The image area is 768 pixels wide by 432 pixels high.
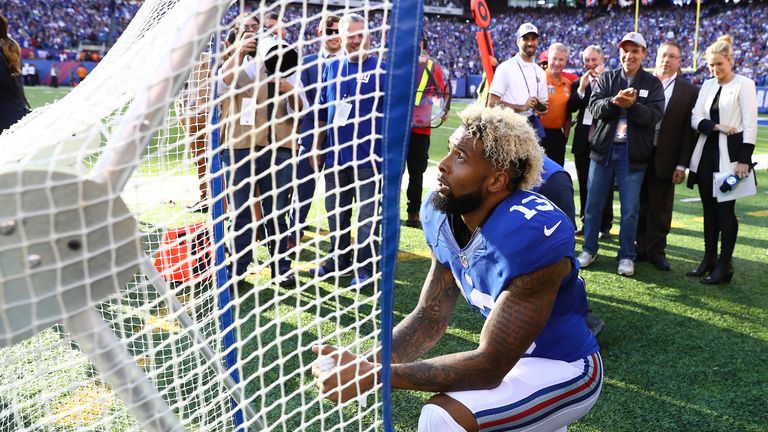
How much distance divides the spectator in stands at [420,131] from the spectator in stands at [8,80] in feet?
10.8

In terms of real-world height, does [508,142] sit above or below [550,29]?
below

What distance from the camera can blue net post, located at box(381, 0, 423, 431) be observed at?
45.1 inches

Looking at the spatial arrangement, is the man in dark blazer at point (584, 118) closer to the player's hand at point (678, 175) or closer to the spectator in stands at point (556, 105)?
the spectator in stands at point (556, 105)

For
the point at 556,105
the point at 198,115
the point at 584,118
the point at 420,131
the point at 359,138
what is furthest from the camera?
the point at 420,131

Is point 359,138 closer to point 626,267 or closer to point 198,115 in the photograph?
point 198,115

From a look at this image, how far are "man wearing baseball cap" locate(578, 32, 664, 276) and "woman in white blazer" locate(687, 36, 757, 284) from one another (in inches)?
13.9

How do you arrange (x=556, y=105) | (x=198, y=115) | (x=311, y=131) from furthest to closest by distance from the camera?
(x=556, y=105) < (x=198, y=115) < (x=311, y=131)

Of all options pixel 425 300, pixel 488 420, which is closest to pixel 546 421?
pixel 488 420

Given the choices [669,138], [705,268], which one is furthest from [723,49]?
[705,268]

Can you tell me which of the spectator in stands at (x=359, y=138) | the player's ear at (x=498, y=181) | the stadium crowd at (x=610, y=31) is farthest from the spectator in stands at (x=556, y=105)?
the stadium crowd at (x=610, y=31)

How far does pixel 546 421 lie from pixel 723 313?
2704 mm

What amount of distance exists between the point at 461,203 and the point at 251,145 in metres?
1.08

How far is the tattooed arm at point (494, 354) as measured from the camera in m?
1.91

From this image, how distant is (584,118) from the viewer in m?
5.68
